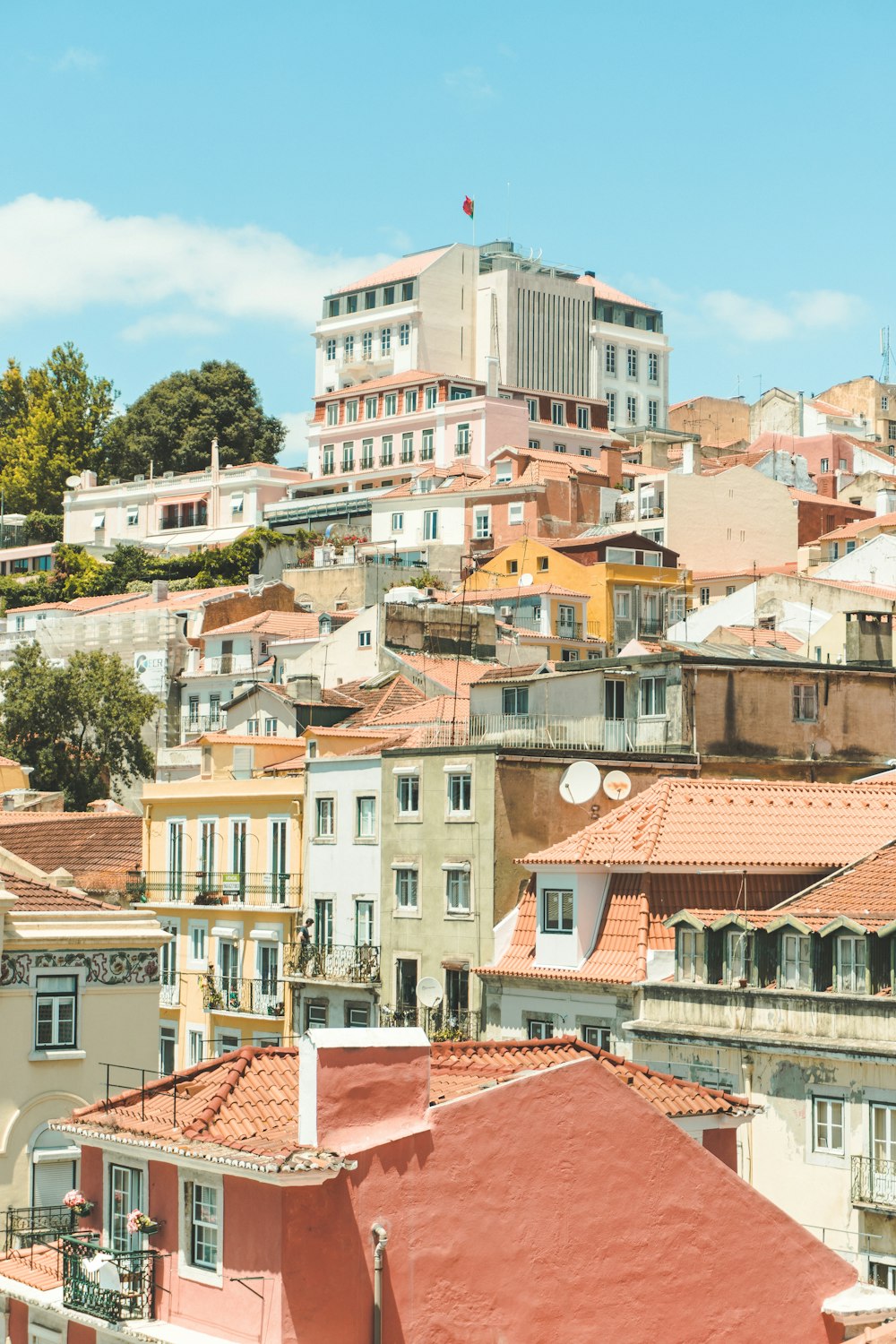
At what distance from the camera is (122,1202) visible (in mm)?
20281

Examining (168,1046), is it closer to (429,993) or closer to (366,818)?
(366,818)

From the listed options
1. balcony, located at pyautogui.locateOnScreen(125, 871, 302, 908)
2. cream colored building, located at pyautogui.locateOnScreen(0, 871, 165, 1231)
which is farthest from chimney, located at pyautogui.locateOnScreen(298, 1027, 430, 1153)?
balcony, located at pyautogui.locateOnScreen(125, 871, 302, 908)

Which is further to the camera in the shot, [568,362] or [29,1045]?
[568,362]

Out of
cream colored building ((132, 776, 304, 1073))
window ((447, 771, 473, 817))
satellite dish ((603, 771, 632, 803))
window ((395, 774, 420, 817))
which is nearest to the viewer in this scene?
satellite dish ((603, 771, 632, 803))

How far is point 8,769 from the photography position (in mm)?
74750

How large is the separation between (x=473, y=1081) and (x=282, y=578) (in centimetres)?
8046

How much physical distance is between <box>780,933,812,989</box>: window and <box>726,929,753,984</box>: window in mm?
710

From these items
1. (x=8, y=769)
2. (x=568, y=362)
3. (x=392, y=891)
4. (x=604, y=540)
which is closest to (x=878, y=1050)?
(x=392, y=891)

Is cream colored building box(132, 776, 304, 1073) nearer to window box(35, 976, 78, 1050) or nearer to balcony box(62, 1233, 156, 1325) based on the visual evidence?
window box(35, 976, 78, 1050)

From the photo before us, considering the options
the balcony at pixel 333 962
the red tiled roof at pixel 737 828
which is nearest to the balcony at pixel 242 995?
the balcony at pixel 333 962

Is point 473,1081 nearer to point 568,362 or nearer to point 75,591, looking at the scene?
point 75,591

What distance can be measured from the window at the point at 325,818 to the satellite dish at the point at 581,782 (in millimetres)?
8383

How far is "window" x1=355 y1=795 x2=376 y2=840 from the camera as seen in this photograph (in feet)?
164

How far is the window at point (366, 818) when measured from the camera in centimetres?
5009
